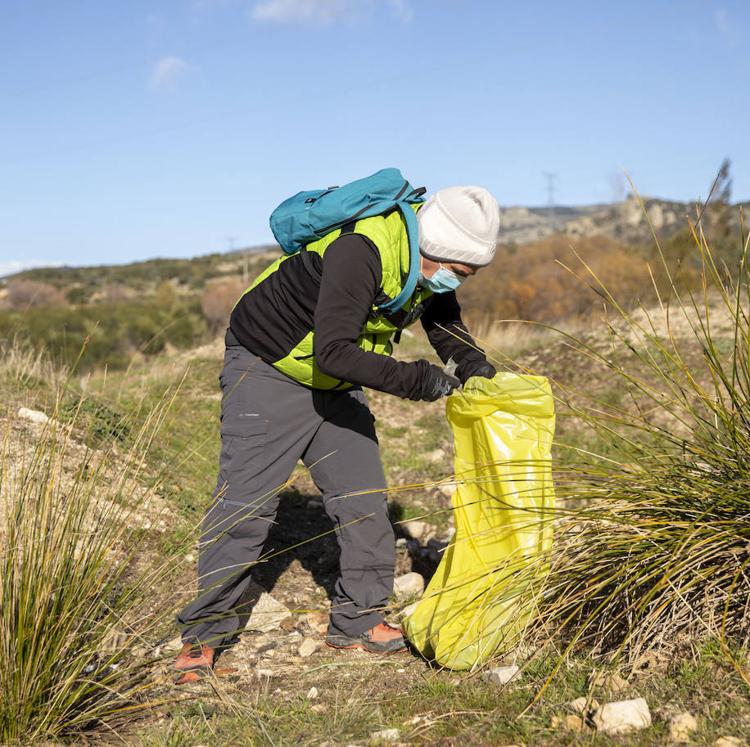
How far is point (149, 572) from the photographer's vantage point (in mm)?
2443

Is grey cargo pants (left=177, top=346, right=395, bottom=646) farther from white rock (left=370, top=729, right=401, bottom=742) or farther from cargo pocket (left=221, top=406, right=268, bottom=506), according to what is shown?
white rock (left=370, top=729, right=401, bottom=742)

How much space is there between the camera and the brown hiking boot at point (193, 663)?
266cm

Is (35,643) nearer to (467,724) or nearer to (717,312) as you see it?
(467,724)

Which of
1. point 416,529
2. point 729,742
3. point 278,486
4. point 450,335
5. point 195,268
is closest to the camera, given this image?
point 729,742

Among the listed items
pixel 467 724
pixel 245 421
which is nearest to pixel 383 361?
pixel 245 421

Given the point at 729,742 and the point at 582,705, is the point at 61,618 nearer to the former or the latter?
the point at 582,705

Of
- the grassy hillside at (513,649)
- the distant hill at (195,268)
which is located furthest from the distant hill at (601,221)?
the grassy hillside at (513,649)

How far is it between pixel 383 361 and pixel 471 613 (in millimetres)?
911

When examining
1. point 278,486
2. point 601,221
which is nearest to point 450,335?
point 278,486

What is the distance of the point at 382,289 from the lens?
2.70 metres

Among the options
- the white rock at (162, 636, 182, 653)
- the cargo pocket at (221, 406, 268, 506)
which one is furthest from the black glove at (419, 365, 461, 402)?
the white rock at (162, 636, 182, 653)

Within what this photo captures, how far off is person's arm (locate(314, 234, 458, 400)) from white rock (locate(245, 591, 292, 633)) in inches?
48.8

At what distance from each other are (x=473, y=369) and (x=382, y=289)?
618mm

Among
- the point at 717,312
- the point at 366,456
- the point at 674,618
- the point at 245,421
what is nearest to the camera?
the point at 674,618
